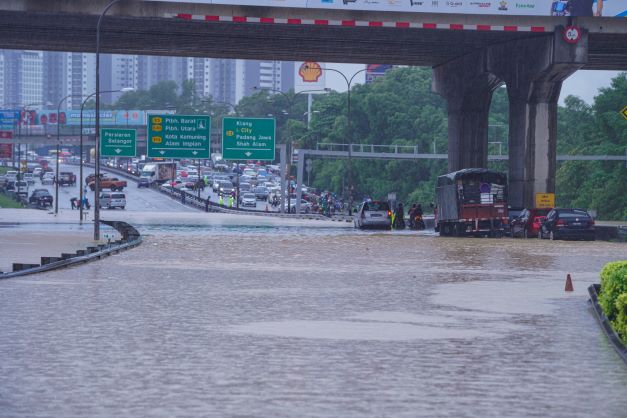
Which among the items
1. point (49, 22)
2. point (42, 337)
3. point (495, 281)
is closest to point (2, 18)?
point (49, 22)

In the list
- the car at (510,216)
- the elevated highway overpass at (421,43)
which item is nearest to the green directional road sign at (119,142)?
the elevated highway overpass at (421,43)

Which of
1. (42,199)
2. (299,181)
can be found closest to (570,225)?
Answer: (299,181)

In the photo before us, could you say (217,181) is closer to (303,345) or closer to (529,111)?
(529,111)

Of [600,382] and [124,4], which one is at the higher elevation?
[124,4]

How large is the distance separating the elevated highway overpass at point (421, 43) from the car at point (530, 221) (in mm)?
1424

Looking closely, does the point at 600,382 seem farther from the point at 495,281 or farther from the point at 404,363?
the point at 495,281

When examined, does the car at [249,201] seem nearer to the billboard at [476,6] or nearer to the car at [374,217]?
the car at [374,217]

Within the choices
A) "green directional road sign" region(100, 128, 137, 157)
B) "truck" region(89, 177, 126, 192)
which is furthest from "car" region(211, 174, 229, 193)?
"green directional road sign" region(100, 128, 137, 157)

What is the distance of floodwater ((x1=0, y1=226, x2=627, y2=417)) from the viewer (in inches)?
430

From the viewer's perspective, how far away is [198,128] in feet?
275

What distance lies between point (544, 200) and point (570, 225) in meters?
4.38

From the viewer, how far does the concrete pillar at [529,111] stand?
177 feet

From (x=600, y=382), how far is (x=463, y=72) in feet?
160

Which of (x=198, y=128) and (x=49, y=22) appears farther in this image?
(x=198, y=128)
